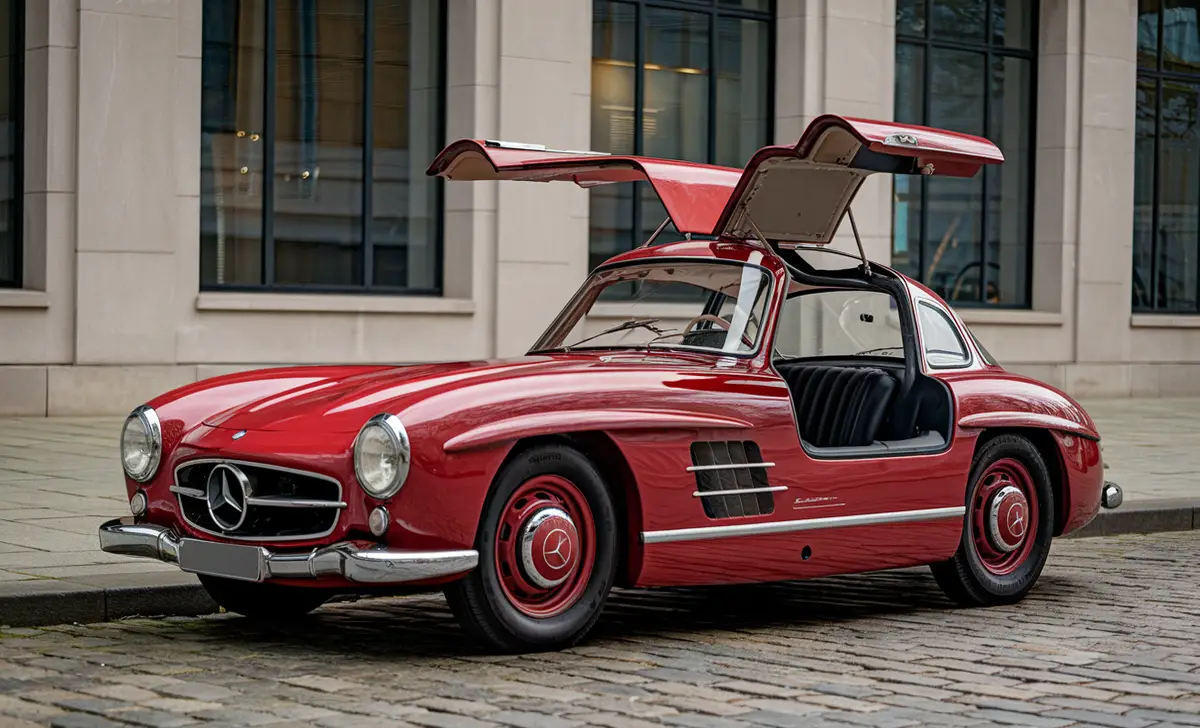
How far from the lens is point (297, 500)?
5.62m

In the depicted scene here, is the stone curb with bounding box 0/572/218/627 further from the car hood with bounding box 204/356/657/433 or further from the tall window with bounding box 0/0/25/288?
the tall window with bounding box 0/0/25/288

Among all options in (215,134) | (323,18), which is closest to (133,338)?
(215,134)

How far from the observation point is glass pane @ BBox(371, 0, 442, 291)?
17188 millimetres

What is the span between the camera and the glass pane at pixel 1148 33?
23141 millimetres

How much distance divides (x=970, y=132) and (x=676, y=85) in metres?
4.65

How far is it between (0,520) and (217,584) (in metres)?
2.52

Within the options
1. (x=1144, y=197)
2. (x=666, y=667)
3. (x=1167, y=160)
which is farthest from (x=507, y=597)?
(x=1167, y=160)

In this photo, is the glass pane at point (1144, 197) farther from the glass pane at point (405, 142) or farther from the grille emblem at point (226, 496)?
the grille emblem at point (226, 496)

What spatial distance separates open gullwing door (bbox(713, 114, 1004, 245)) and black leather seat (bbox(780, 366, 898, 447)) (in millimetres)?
632

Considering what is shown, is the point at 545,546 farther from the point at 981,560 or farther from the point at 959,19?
the point at 959,19

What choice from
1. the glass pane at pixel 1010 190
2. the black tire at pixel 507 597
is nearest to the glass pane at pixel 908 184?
the glass pane at pixel 1010 190

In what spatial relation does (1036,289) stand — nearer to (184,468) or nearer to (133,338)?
(133,338)

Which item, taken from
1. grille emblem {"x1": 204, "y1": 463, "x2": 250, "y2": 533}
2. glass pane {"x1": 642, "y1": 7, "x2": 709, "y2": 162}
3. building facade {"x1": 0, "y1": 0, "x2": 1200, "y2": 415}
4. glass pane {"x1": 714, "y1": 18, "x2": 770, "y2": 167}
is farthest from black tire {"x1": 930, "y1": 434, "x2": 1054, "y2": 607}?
glass pane {"x1": 714, "y1": 18, "x2": 770, "y2": 167}

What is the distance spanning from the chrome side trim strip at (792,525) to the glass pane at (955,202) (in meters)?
14.6
